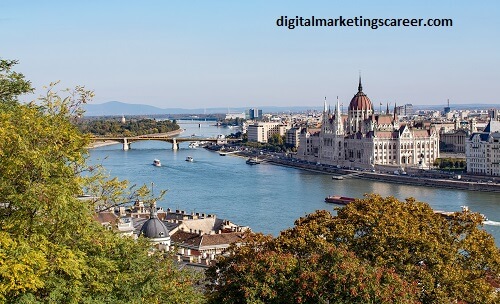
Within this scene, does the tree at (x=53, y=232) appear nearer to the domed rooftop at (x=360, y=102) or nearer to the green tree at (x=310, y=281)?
the green tree at (x=310, y=281)

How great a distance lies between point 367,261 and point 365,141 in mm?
41160

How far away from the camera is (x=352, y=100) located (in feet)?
186

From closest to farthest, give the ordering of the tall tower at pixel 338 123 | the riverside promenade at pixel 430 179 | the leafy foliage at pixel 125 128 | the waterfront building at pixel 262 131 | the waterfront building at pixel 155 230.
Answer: the waterfront building at pixel 155 230, the riverside promenade at pixel 430 179, the tall tower at pixel 338 123, the leafy foliage at pixel 125 128, the waterfront building at pixel 262 131

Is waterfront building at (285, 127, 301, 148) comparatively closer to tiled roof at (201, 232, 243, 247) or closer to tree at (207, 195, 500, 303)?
tiled roof at (201, 232, 243, 247)

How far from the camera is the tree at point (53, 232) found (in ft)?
18.5

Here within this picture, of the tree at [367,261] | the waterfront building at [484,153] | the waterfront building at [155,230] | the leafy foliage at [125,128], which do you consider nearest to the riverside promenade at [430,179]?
the waterfront building at [484,153]

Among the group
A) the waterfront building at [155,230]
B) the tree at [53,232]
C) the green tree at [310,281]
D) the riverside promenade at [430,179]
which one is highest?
the tree at [53,232]

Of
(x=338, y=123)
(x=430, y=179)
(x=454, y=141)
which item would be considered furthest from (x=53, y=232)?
(x=454, y=141)

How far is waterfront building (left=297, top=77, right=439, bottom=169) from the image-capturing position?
49.2 metres

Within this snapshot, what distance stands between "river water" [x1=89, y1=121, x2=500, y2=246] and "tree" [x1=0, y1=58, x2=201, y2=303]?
12189mm

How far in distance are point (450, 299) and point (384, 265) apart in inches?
33.1

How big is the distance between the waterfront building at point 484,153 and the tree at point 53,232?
35.1 m

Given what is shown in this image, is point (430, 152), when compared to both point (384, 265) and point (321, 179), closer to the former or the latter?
point (321, 179)

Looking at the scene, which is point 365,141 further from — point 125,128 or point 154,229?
point 125,128
